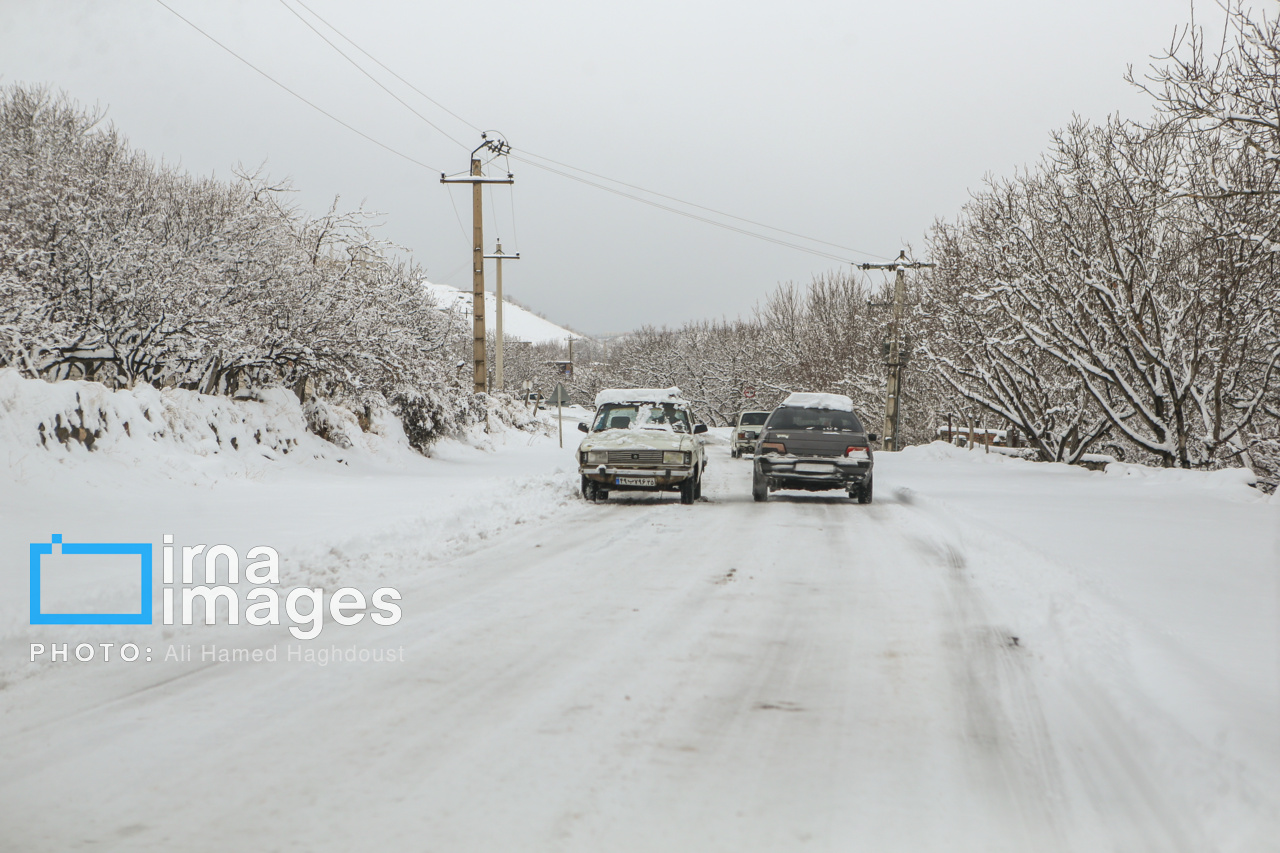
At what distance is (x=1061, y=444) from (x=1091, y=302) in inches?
205

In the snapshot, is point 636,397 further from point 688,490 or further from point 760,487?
point 760,487

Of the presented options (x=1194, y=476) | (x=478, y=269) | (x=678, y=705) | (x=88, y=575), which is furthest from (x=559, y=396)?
(x=678, y=705)

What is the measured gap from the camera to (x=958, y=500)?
15.2 meters

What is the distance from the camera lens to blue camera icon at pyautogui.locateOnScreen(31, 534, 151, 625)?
19.9 feet

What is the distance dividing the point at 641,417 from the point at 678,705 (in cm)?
1251

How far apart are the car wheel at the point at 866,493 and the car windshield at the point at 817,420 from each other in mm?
1015

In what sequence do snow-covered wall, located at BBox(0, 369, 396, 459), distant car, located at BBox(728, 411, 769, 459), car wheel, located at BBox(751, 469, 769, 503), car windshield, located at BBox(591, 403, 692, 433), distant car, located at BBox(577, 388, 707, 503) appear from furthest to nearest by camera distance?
distant car, located at BBox(728, 411, 769, 459), car windshield, located at BBox(591, 403, 692, 433), car wheel, located at BBox(751, 469, 769, 503), distant car, located at BBox(577, 388, 707, 503), snow-covered wall, located at BBox(0, 369, 396, 459)

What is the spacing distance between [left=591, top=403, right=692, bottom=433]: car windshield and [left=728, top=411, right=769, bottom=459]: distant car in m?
15.3

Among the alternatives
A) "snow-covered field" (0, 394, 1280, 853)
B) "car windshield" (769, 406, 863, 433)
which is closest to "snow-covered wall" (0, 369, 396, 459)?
"snow-covered field" (0, 394, 1280, 853)

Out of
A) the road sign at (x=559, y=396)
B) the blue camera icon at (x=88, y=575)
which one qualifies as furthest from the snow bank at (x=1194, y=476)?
the blue camera icon at (x=88, y=575)

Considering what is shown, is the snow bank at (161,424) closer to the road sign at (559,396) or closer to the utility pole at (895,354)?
the road sign at (559,396)

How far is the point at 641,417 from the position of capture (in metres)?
17.0

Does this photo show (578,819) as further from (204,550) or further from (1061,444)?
(1061,444)

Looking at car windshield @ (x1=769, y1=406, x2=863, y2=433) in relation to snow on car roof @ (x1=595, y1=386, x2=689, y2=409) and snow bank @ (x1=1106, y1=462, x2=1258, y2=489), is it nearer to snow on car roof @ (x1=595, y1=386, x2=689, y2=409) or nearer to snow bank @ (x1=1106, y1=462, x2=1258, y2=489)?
snow on car roof @ (x1=595, y1=386, x2=689, y2=409)
